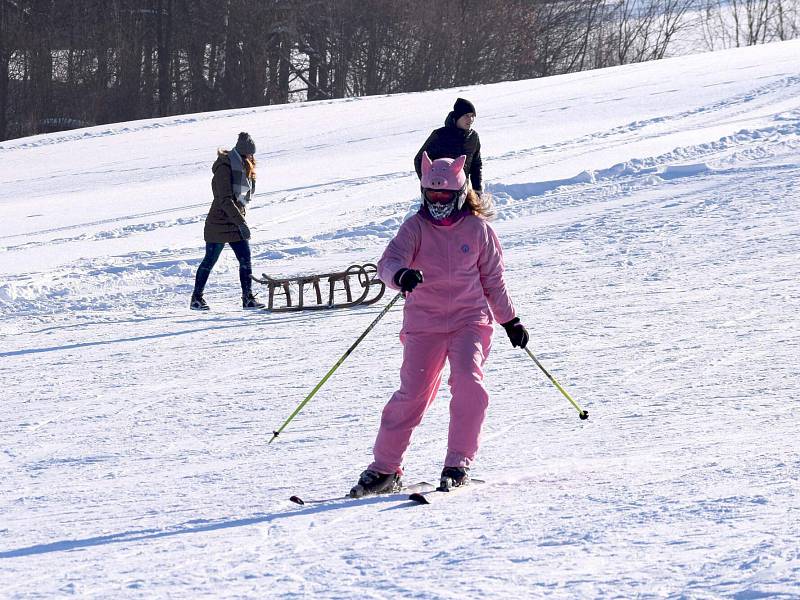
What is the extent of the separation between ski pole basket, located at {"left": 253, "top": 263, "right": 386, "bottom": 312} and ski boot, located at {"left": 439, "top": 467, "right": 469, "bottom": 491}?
4750mm

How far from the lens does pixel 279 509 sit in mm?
4547

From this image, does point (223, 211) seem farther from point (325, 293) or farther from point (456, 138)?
point (456, 138)

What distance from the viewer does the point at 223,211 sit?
945 cm

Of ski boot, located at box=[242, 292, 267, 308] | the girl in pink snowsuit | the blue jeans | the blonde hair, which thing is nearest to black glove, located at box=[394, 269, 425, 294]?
the girl in pink snowsuit

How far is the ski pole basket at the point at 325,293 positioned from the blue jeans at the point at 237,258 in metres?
0.14

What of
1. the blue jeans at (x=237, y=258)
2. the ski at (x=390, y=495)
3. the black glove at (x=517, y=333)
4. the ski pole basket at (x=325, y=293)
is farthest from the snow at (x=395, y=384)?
the black glove at (x=517, y=333)

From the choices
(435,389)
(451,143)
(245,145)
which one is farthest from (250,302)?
(435,389)

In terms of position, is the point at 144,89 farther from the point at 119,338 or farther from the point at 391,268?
the point at 391,268

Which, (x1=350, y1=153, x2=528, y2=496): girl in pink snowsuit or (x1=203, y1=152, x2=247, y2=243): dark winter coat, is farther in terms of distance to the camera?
(x1=203, y1=152, x2=247, y2=243): dark winter coat

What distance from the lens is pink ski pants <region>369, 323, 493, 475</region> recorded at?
15.0ft

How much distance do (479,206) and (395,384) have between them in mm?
2478

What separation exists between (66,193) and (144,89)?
18274 mm

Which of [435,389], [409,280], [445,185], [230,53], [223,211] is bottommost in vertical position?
[435,389]

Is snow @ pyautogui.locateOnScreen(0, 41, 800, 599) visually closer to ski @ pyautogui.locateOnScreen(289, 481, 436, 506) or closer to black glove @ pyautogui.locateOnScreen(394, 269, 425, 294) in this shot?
ski @ pyautogui.locateOnScreen(289, 481, 436, 506)
